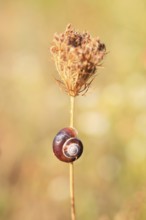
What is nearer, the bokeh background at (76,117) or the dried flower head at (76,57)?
the dried flower head at (76,57)

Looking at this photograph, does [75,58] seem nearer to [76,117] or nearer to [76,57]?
[76,57]

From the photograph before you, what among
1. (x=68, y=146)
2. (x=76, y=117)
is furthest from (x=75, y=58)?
(x=76, y=117)

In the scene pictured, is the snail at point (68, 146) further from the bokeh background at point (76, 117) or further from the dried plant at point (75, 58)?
the bokeh background at point (76, 117)

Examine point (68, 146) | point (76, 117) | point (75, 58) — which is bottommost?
point (76, 117)

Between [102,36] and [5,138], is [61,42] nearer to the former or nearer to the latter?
[5,138]

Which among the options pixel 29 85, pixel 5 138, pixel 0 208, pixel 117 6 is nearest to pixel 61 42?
pixel 0 208

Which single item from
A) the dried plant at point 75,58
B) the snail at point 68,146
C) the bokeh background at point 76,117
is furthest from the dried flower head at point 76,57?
the bokeh background at point 76,117
